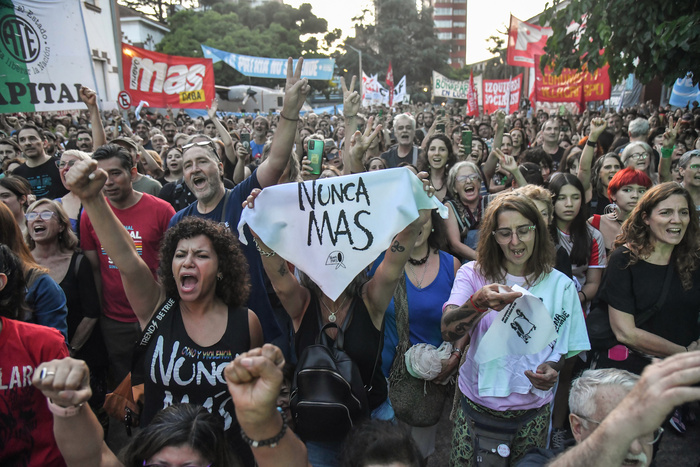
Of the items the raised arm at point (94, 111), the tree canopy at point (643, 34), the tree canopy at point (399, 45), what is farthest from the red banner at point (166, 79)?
the tree canopy at point (399, 45)

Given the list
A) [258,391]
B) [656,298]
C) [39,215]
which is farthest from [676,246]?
[39,215]

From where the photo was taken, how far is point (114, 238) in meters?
2.10

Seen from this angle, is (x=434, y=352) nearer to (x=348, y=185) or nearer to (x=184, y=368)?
(x=348, y=185)

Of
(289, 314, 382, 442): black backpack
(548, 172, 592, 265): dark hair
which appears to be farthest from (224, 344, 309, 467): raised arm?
(548, 172, 592, 265): dark hair

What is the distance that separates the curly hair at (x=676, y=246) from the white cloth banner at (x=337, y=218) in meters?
1.34

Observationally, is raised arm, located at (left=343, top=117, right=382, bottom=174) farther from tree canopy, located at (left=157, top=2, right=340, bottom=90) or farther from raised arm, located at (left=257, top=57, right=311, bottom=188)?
tree canopy, located at (left=157, top=2, right=340, bottom=90)

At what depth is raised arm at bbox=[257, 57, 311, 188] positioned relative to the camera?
2.87m

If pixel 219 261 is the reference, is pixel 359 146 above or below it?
above

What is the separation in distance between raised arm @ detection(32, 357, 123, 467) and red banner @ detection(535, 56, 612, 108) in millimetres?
9995

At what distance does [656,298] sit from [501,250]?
3.18ft

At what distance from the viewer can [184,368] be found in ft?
6.77

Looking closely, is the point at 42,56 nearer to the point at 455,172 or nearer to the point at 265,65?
the point at 455,172

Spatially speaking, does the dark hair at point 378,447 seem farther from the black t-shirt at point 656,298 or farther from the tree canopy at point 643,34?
the tree canopy at point 643,34

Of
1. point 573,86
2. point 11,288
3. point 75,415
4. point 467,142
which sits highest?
point 573,86
